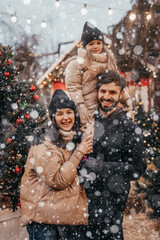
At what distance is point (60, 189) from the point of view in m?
1.56

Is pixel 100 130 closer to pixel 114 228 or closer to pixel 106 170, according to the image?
pixel 106 170

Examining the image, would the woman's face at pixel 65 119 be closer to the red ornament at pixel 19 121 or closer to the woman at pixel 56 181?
the woman at pixel 56 181

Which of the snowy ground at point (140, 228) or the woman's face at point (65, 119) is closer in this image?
the woman's face at point (65, 119)

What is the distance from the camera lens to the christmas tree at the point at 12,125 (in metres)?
2.21

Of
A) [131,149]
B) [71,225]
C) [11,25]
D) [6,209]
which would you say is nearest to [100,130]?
[131,149]

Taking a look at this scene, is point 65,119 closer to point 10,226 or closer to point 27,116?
point 27,116

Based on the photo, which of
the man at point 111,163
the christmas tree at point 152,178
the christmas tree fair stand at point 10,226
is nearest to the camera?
the man at point 111,163

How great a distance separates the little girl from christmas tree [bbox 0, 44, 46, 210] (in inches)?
30.7

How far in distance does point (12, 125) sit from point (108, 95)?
1181 mm

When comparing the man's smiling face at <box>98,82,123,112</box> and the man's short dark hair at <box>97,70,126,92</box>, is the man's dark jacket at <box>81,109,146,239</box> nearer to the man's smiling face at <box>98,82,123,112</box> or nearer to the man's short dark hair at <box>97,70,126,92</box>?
the man's smiling face at <box>98,82,123,112</box>

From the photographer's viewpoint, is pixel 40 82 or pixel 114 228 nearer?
pixel 114 228

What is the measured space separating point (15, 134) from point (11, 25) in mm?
3482

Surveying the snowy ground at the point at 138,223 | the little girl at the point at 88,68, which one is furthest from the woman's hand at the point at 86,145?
the snowy ground at the point at 138,223

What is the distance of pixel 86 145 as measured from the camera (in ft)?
5.19
